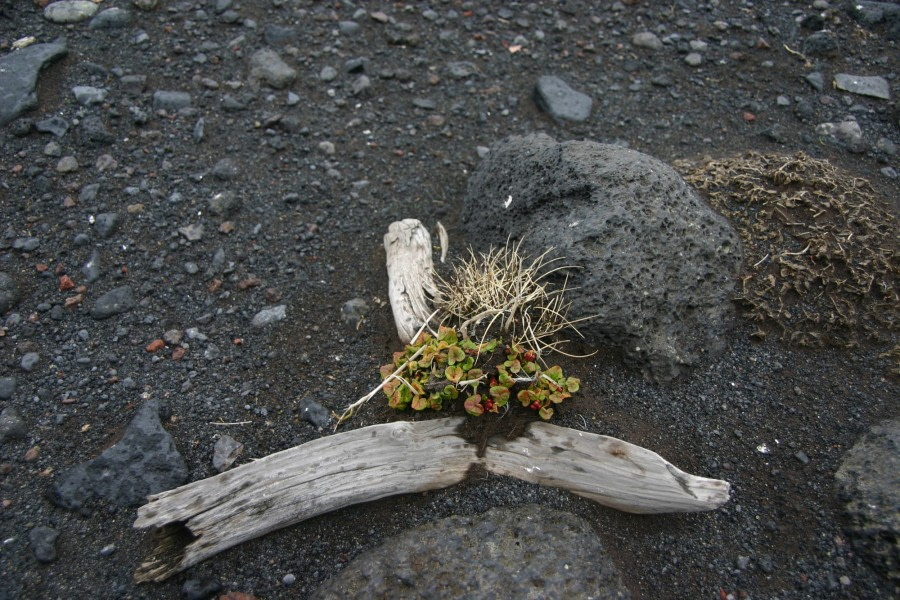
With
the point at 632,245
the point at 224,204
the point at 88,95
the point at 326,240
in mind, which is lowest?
the point at 326,240

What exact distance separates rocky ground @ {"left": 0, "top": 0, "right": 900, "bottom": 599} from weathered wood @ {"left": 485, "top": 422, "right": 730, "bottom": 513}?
99 mm

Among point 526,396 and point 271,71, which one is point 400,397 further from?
point 271,71

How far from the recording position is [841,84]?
5.47 meters

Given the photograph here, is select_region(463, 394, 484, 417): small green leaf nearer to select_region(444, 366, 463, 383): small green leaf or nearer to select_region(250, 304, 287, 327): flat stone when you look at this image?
select_region(444, 366, 463, 383): small green leaf

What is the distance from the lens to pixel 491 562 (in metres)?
3.07

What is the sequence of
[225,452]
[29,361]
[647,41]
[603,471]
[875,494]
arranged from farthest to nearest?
[647,41], [29,361], [225,452], [603,471], [875,494]

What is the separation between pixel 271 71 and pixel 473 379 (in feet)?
11.0

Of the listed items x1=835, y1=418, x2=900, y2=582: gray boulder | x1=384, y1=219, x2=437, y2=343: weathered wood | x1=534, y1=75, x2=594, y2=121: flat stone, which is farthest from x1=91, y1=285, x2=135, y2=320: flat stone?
x1=835, y1=418, x2=900, y2=582: gray boulder

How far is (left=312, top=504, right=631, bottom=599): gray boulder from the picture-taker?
299cm

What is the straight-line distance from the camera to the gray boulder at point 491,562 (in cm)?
299

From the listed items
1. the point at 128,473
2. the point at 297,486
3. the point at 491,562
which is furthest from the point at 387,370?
the point at 128,473

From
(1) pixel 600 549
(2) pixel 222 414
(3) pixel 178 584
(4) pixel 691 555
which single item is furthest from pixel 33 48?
(4) pixel 691 555

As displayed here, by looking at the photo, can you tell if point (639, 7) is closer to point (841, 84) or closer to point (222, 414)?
point (841, 84)

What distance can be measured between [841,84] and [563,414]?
3.92 meters
